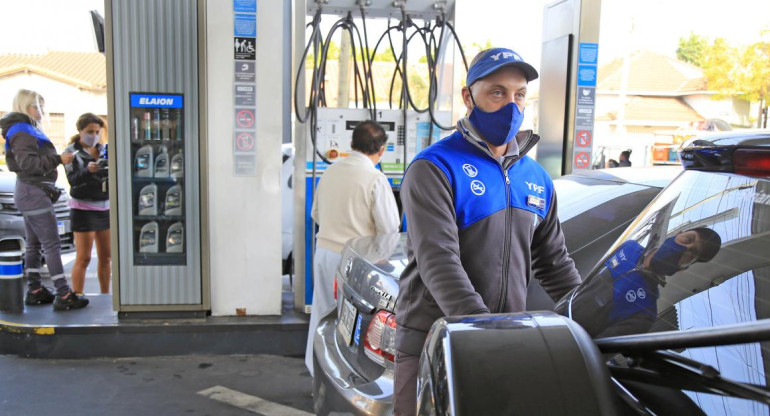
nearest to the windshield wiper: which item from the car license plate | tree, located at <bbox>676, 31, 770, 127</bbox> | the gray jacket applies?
the gray jacket

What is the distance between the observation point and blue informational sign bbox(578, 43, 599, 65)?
610 centimetres

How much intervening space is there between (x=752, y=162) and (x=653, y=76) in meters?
64.2

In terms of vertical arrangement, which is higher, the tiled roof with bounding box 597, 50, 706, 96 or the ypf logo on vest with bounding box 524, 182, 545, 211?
the tiled roof with bounding box 597, 50, 706, 96

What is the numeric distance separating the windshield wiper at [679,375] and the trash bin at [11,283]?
581 cm

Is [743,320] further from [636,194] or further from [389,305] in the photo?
[636,194]

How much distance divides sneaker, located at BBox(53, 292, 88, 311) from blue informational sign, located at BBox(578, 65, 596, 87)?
484 centimetres

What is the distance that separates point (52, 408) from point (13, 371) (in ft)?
3.04

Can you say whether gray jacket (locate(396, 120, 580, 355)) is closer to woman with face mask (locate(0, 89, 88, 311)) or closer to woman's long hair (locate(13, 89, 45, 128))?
woman with face mask (locate(0, 89, 88, 311))

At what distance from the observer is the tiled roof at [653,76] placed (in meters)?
55.1

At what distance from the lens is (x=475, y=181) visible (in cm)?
215

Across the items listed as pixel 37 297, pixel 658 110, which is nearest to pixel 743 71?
pixel 658 110

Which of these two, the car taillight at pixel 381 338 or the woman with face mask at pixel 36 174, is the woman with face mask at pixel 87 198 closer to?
the woman with face mask at pixel 36 174

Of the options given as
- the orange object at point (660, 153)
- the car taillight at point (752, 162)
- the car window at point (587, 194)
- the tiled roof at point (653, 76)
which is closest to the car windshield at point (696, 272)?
the car taillight at point (752, 162)

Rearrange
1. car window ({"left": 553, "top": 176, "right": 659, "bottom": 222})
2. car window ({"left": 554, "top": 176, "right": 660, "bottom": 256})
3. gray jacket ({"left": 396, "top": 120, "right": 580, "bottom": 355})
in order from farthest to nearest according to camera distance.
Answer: car window ({"left": 553, "top": 176, "right": 659, "bottom": 222})
car window ({"left": 554, "top": 176, "right": 660, "bottom": 256})
gray jacket ({"left": 396, "top": 120, "right": 580, "bottom": 355})
